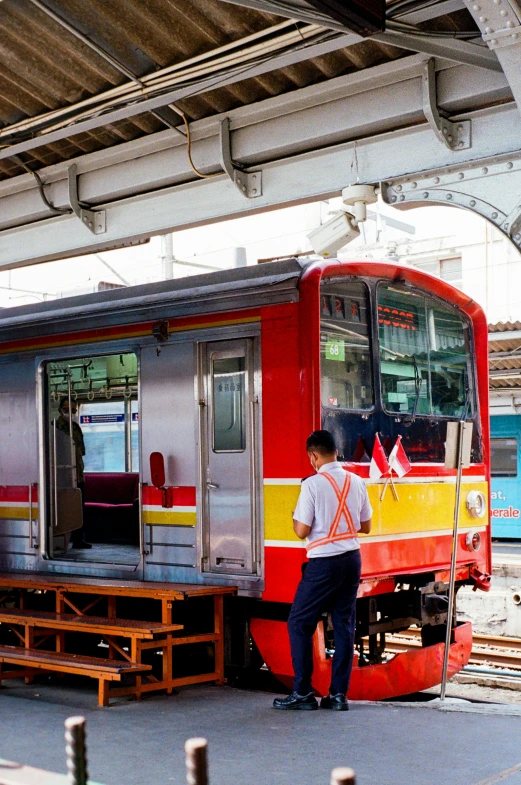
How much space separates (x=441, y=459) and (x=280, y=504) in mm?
1772

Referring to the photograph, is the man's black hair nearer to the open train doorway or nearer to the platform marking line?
the platform marking line

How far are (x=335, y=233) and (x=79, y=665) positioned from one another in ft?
11.4

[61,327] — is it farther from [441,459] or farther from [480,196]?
[480,196]

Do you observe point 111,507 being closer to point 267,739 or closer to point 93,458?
point 93,458

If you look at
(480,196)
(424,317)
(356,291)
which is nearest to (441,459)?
(424,317)

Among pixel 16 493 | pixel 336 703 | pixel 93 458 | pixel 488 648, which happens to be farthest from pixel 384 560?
pixel 488 648

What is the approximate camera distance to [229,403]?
7.12 metres

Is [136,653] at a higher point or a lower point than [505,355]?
lower

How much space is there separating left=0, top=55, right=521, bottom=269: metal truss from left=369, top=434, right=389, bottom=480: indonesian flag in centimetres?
195

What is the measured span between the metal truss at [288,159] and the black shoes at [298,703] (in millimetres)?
3238

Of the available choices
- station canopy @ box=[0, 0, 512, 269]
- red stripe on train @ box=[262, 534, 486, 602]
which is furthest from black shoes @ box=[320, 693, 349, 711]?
station canopy @ box=[0, 0, 512, 269]

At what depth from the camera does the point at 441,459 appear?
7.79 m

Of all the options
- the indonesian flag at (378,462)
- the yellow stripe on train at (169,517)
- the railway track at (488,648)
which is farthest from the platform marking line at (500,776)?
the railway track at (488,648)

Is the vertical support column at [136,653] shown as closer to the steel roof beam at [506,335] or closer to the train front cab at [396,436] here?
the train front cab at [396,436]
